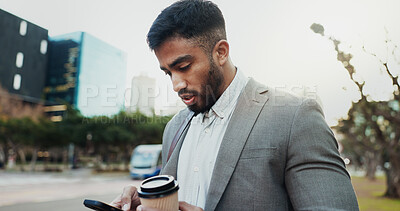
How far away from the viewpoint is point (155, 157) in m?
15.8

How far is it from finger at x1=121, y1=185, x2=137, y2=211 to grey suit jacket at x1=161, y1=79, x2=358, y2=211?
A: 28cm

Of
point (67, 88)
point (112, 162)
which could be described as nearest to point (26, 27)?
point (67, 88)

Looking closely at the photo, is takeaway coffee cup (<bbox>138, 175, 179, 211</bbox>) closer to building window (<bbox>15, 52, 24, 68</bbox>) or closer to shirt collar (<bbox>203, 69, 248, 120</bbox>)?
shirt collar (<bbox>203, 69, 248, 120</bbox>)

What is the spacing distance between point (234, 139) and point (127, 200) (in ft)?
1.48

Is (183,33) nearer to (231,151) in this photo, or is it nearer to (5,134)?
(231,151)

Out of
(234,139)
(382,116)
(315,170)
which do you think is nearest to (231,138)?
(234,139)

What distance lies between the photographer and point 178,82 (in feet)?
4.20

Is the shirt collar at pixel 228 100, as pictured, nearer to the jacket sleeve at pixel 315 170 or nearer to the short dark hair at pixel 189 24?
the short dark hair at pixel 189 24

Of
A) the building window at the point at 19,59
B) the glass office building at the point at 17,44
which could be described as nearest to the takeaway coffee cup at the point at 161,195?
the glass office building at the point at 17,44

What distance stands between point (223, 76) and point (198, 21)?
260 mm

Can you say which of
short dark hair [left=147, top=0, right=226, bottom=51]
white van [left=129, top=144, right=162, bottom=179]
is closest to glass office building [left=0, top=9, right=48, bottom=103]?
short dark hair [left=147, top=0, right=226, bottom=51]

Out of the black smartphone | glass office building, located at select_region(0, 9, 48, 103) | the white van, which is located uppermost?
glass office building, located at select_region(0, 9, 48, 103)

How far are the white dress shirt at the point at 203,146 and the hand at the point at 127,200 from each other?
23cm

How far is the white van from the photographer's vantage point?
15633 mm
